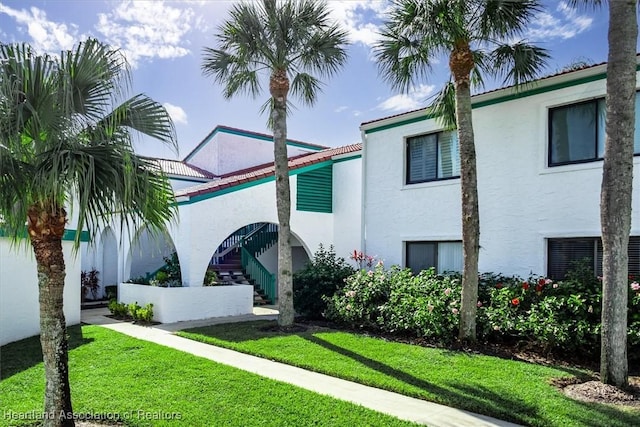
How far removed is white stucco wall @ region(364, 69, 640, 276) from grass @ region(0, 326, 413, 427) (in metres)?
6.94

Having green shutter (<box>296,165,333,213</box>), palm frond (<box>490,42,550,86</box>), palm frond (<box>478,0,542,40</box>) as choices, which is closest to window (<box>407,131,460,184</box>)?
palm frond (<box>490,42,550,86</box>)

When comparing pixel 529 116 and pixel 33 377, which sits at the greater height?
pixel 529 116

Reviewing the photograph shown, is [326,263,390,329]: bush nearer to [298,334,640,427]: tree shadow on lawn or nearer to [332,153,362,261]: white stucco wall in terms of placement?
[298,334,640,427]: tree shadow on lawn

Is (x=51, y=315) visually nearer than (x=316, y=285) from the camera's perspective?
Yes

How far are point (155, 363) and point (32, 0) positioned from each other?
6652mm

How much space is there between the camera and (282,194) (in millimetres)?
11750

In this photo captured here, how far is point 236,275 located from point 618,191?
1437 cm

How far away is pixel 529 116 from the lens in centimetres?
1126

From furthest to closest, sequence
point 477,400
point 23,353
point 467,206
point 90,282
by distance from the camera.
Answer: point 90,282, point 23,353, point 467,206, point 477,400

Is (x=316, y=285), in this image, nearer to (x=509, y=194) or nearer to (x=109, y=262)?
(x=509, y=194)

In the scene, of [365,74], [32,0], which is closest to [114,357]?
[32,0]

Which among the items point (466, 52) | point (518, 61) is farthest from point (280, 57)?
point (518, 61)

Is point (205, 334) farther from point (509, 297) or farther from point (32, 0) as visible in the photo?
point (32, 0)

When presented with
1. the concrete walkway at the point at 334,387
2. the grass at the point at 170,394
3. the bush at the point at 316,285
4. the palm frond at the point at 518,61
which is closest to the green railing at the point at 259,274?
the bush at the point at 316,285
